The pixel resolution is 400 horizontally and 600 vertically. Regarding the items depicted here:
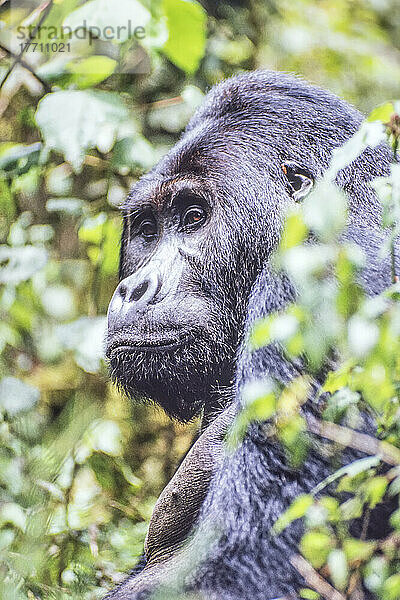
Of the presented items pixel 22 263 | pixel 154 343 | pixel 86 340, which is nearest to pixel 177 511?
pixel 154 343

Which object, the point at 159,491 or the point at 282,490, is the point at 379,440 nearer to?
the point at 282,490

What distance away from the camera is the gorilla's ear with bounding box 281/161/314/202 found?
3.77 feet

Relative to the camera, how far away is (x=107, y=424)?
1429mm

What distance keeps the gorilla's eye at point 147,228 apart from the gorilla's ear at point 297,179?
0.25 m

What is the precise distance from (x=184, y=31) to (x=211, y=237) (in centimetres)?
32

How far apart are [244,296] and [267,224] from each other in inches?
4.6

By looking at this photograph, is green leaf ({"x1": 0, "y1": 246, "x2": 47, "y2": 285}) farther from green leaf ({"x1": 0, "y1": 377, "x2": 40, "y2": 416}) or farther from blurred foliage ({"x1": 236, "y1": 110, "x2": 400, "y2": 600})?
blurred foliage ({"x1": 236, "y1": 110, "x2": 400, "y2": 600})

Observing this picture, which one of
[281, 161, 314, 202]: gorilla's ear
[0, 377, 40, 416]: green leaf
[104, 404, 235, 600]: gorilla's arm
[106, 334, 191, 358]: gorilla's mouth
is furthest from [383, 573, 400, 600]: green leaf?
[0, 377, 40, 416]: green leaf

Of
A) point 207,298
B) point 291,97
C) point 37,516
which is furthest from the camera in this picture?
point 37,516

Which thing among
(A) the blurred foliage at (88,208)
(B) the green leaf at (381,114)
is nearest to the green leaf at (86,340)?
(A) the blurred foliage at (88,208)

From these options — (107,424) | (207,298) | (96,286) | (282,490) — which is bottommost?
(107,424)

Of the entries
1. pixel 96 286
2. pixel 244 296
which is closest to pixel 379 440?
pixel 244 296

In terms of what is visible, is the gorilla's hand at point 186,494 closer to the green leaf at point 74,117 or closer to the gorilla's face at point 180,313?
the gorilla's face at point 180,313

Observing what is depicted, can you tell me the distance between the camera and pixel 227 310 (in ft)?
3.78
